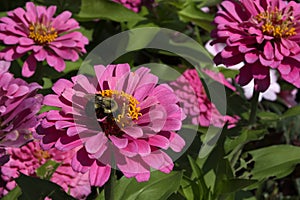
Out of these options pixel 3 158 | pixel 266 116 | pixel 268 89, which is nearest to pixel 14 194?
pixel 3 158

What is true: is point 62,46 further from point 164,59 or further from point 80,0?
point 164,59

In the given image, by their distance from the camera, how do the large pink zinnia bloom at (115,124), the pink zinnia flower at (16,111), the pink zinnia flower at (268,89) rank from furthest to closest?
the pink zinnia flower at (268,89) → the pink zinnia flower at (16,111) → the large pink zinnia bloom at (115,124)

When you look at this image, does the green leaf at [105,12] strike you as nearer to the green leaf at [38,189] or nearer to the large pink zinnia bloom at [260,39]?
the large pink zinnia bloom at [260,39]

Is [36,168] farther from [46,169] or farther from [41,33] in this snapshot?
[41,33]

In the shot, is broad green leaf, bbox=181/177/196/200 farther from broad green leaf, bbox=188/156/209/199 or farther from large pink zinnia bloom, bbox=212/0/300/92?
large pink zinnia bloom, bbox=212/0/300/92

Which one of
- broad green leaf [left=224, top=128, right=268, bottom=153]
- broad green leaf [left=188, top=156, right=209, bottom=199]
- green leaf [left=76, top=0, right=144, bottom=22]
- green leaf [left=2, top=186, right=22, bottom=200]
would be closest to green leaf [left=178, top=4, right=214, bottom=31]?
green leaf [left=76, top=0, right=144, bottom=22]

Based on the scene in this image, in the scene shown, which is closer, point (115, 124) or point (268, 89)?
point (115, 124)

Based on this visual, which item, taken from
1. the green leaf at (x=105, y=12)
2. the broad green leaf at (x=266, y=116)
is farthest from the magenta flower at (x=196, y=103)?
the green leaf at (x=105, y=12)
